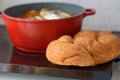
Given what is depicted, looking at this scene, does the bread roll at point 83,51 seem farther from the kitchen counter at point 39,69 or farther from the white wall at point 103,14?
the white wall at point 103,14

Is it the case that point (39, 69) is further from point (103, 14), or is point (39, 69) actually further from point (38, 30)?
point (103, 14)

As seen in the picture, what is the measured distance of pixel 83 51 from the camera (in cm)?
49

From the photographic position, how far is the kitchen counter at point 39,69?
499 millimetres

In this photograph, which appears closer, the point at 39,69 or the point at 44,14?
the point at 39,69

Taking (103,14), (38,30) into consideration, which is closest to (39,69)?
(38,30)

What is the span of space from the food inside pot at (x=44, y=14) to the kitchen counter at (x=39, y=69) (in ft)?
0.30

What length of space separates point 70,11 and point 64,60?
22 centimetres

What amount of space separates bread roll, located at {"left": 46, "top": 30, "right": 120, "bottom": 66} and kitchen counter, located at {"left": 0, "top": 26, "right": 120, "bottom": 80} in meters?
0.02

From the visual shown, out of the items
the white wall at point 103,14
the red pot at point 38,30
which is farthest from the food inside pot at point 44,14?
the white wall at point 103,14

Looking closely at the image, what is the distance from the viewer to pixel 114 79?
22.7 inches

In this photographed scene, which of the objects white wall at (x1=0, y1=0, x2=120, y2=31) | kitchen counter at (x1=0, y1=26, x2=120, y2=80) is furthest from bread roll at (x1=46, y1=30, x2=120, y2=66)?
white wall at (x1=0, y1=0, x2=120, y2=31)

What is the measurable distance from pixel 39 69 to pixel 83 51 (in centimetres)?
10

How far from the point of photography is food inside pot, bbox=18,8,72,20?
0.60 metres

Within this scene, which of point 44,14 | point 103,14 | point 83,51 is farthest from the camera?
point 103,14
